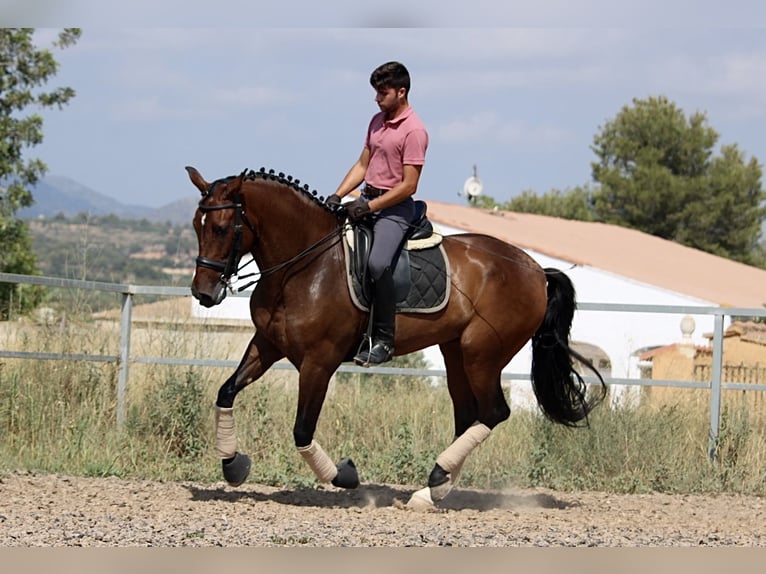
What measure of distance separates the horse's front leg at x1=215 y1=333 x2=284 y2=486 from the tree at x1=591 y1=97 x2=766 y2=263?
51.7 m

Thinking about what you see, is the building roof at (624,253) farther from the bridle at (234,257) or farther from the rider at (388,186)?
the bridle at (234,257)

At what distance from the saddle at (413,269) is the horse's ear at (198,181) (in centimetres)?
108

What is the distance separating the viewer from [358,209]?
8.05m

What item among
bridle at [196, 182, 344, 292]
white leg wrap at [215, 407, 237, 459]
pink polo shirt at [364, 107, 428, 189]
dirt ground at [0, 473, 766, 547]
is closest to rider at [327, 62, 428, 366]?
pink polo shirt at [364, 107, 428, 189]

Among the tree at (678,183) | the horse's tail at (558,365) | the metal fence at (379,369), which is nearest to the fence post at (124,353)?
the metal fence at (379,369)

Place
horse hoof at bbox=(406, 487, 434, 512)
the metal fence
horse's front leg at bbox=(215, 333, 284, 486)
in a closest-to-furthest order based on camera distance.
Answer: horse's front leg at bbox=(215, 333, 284, 486) < horse hoof at bbox=(406, 487, 434, 512) < the metal fence

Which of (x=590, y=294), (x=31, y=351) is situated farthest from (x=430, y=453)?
(x=590, y=294)

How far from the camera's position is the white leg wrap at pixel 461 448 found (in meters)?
8.41

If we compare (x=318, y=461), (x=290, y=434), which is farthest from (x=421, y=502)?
(x=290, y=434)

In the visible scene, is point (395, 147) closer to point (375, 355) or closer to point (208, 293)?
point (375, 355)

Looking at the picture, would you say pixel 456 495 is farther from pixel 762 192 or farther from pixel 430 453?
pixel 762 192

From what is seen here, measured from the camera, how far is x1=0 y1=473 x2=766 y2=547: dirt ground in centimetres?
655

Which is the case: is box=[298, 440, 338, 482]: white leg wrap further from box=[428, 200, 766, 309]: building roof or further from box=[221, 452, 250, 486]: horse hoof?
box=[428, 200, 766, 309]: building roof

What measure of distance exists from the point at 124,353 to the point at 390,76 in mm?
4222
